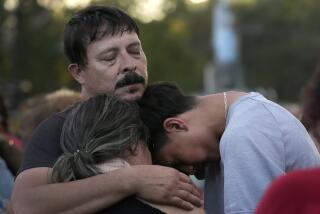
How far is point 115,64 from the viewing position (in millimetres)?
3336

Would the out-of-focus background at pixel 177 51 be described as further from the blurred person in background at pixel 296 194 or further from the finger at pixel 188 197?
the blurred person in background at pixel 296 194

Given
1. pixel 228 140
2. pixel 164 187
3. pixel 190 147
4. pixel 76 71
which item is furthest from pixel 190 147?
pixel 76 71

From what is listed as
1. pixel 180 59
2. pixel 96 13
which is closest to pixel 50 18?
pixel 180 59

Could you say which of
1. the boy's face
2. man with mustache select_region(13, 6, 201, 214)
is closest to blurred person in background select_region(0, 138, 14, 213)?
man with mustache select_region(13, 6, 201, 214)

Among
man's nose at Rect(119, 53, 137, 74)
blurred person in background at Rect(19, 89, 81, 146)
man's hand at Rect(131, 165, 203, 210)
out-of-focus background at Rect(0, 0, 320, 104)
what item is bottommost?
out-of-focus background at Rect(0, 0, 320, 104)

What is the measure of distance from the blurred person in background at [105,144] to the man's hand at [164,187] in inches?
0.9

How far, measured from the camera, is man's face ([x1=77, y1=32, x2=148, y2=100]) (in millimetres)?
3295

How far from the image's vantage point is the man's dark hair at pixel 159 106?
10.3 feet

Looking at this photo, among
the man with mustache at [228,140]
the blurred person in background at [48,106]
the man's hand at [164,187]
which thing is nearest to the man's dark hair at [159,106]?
the man with mustache at [228,140]

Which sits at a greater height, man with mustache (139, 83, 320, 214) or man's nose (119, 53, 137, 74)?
man's nose (119, 53, 137, 74)

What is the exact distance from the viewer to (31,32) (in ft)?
70.4

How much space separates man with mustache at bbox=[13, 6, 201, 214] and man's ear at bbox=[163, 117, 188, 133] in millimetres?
182

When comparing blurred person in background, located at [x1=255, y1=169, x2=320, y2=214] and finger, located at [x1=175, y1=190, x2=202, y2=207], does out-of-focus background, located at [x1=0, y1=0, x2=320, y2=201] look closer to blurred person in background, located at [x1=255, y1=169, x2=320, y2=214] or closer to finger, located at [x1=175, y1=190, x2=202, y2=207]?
finger, located at [x1=175, y1=190, x2=202, y2=207]

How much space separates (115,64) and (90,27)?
0.19 m
